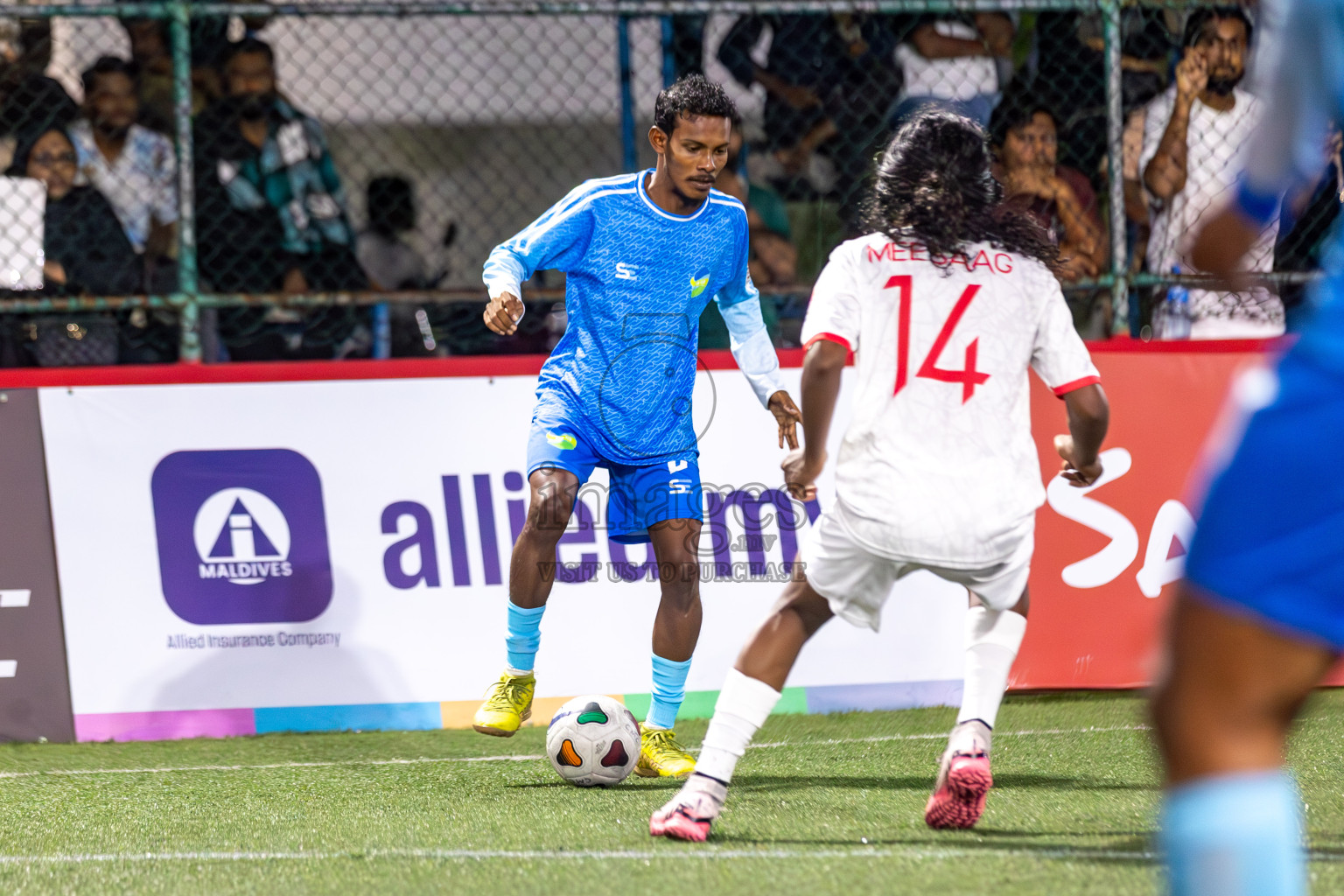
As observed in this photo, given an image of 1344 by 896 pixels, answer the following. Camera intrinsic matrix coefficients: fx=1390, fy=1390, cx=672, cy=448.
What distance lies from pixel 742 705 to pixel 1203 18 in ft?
14.1

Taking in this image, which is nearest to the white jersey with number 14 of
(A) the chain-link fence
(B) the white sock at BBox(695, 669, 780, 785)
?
(B) the white sock at BBox(695, 669, 780, 785)

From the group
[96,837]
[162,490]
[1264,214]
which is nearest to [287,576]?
[162,490]

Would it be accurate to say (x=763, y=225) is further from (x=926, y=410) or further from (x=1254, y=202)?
(x=1254, y=202)

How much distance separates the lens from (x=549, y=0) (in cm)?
568

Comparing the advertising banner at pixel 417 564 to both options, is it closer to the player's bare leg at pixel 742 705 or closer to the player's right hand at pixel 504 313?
the player's right hand at pixel 504 313

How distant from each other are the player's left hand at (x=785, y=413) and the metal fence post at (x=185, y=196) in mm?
2512

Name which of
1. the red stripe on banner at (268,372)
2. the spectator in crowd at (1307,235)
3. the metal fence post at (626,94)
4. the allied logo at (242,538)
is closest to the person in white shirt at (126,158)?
the red stripe on banner at (268,372)

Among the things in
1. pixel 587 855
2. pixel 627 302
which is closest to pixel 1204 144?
pixel 627 302

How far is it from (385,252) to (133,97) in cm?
131

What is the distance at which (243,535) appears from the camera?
5402 mm

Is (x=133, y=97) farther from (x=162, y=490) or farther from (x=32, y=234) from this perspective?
(x=162, y=490)

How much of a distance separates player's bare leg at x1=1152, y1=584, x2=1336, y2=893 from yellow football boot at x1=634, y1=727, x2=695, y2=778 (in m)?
2.87

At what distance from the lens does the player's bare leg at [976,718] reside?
10.8 ft

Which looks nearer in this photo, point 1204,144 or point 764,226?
point 1204,144
